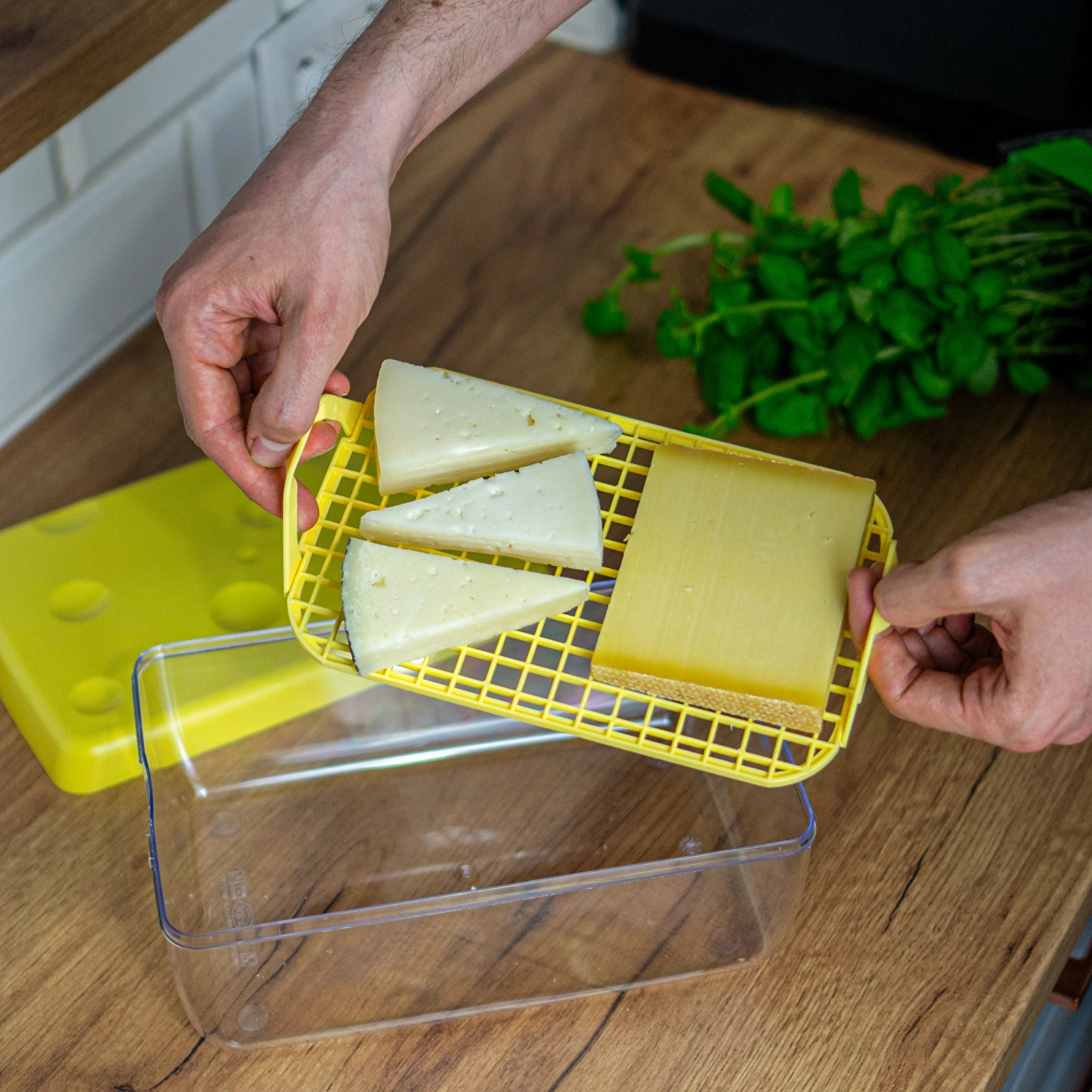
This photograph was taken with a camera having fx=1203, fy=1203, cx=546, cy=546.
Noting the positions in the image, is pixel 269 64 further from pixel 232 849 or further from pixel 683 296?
pixel 232 849

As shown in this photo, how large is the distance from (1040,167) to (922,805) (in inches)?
22.6

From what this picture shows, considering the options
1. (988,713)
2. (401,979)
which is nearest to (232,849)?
(401,979)

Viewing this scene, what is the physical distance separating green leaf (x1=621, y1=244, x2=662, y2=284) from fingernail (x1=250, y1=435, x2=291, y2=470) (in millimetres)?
463

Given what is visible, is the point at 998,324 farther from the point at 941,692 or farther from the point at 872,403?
the point at 941,692

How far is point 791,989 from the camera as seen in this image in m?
0.75

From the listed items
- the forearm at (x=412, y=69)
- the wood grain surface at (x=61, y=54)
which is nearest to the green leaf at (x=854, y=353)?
the forearm at (x=412, y=69)

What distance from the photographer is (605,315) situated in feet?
3.59

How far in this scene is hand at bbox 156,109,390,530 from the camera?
701 mm

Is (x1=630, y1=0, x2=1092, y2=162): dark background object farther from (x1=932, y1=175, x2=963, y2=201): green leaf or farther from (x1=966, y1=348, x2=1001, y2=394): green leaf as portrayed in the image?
(x1=966, y1=348, x2=1001, y2=394): green leaf

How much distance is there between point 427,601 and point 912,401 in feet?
1.67

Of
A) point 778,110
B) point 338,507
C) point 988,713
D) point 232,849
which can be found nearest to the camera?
point 988,713

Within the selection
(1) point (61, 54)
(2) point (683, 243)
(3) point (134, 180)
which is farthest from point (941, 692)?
(3) point (134, 180)

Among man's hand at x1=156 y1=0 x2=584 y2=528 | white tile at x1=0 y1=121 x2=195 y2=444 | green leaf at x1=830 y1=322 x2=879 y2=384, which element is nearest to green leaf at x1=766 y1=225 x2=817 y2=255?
green leaf at x1=830 y1=322 x2=879 y2=384

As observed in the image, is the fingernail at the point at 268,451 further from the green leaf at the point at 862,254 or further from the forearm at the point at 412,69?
the green leaf at the point at 862,254
